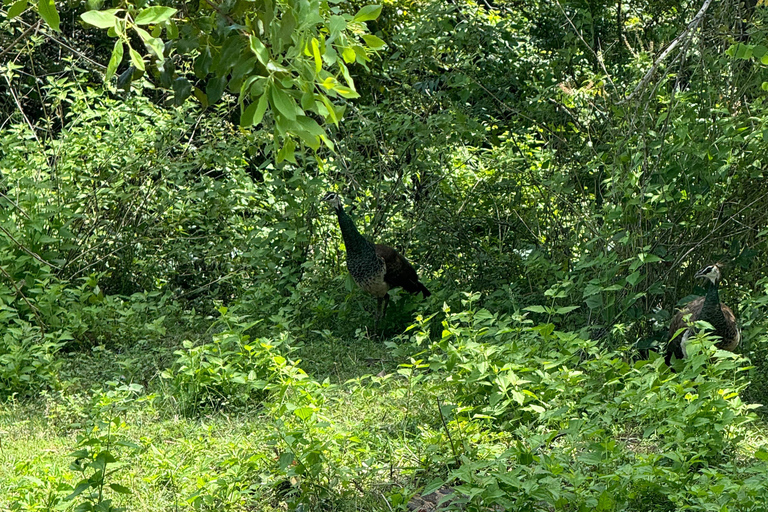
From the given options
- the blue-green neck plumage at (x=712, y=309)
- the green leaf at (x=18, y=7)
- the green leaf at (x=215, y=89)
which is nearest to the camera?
the green leaf at (x=18, y=7)

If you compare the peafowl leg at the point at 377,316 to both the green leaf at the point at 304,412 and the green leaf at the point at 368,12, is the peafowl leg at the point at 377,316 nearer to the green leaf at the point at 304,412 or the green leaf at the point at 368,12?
the green leaf at the point at 304,412

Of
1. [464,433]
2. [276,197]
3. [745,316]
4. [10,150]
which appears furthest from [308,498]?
[10,150]

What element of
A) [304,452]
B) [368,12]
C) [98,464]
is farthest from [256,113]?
[304,452]

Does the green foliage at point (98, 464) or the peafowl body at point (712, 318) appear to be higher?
the peafowl body at point (712, 318)

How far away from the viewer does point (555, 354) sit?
4809 millimetres

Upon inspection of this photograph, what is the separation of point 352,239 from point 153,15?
178 inches

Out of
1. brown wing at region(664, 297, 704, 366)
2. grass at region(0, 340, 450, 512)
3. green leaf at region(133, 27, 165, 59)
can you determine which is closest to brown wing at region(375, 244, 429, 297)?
grass at region(0, 340, 450, 512)

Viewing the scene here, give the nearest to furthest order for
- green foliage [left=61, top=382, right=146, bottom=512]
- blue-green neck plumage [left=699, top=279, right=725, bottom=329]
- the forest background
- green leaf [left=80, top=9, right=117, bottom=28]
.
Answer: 1. green leaf [left=80, top=9, right=117, bottom=28]
2. green foliage [left=61, top=382, right=146, bottom=512]
3. the forest background
4. blue-green neck plumage [left=699, top=279, right=725, bottom=329]

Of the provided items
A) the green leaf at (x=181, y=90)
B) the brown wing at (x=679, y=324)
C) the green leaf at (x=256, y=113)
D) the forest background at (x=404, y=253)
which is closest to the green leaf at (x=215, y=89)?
the forest background at (x=404, y=253)

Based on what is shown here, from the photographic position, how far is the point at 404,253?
7.50 meters

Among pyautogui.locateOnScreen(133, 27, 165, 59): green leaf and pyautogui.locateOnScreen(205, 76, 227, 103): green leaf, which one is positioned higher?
pyautogui.locateOnScreen(133, 27, 165, 59): green leaf

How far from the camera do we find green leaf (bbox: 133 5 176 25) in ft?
7.94

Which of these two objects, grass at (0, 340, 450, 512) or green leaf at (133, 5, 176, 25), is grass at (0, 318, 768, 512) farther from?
green leaf at (133, 5, 176, 25)

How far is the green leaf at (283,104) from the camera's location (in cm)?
252
